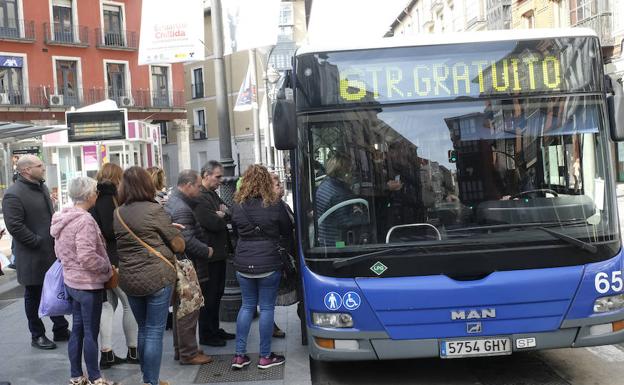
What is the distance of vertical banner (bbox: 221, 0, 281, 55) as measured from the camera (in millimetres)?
9531

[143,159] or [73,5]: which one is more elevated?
[73,5]

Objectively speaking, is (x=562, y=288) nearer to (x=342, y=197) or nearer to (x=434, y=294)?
(x=434, y=294)

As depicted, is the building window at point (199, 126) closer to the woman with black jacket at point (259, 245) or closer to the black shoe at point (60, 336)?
the black shoe at point (60, 336)

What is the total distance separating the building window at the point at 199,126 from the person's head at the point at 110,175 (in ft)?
162

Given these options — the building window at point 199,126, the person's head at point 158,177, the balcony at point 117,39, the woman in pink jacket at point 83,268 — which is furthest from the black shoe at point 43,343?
the building window at point 199,126

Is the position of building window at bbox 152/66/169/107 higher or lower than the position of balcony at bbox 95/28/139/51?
lower

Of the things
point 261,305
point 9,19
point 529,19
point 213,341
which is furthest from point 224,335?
point 9,19

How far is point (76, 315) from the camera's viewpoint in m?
4.64

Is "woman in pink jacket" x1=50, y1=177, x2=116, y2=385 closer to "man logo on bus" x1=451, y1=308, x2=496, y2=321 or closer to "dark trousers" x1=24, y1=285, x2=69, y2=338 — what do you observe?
"dark trousers" x1=24, y1=285, x2=69, y2=338

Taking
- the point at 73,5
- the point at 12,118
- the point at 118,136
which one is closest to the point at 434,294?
the point at 118,136

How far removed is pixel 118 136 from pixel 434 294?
57.2 feet

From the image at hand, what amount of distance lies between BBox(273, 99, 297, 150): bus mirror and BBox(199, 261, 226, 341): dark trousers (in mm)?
1820

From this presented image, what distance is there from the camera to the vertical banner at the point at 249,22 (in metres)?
9.53

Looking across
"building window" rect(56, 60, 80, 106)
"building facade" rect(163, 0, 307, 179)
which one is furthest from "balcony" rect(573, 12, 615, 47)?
"building window" rect(56, 60, 80, 106)
